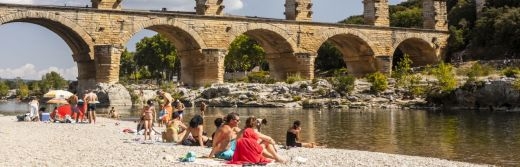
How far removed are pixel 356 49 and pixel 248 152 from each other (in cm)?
4307

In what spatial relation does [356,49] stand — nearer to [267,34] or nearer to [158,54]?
[267,34]

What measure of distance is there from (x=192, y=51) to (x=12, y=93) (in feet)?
289

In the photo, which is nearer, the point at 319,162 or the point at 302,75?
the point at 319,162

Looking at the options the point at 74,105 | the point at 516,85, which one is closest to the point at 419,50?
the point at 516,85

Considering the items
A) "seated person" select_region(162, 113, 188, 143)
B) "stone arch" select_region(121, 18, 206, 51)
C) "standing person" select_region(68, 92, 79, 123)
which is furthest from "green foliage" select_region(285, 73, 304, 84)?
"seated person" select_region(162, 113, 188, 143)

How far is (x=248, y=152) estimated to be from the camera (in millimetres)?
11383

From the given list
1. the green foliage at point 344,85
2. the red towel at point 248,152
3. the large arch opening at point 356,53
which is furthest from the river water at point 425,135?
the large arch opening at point 356,53

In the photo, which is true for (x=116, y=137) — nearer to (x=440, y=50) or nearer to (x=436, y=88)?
(x=436, y=88)

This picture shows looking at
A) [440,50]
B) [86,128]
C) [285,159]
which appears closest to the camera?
[285,159]

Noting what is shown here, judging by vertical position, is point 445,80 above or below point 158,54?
below

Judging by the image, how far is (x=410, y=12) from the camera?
77.1 m

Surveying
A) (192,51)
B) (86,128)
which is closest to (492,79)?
(192,51)

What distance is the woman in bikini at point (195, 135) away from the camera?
1506cm

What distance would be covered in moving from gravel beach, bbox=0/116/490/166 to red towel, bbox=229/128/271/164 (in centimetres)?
27
